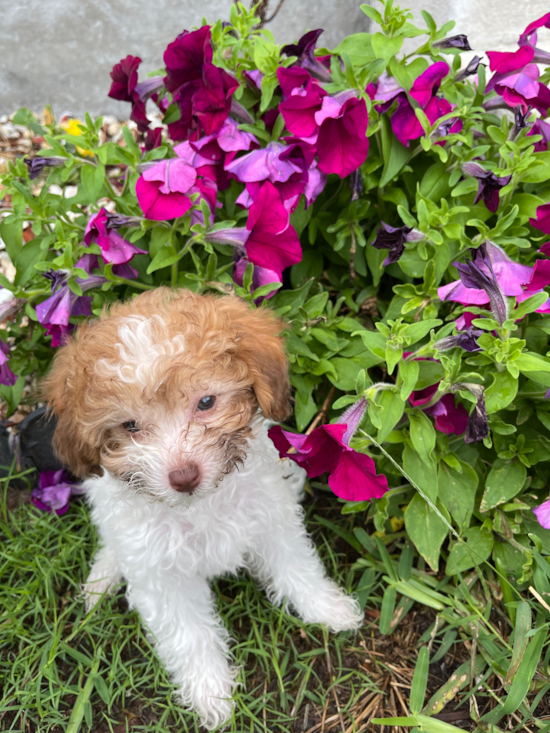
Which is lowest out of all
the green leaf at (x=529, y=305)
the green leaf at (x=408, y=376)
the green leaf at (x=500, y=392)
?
the green leaf at (x=500, y=392)

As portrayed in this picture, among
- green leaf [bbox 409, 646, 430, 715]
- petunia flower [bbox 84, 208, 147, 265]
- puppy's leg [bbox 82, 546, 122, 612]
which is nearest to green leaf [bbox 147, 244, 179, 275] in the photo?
petunia flower [bbox 84, 208, 147, 265]

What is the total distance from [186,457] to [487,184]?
5.51 feet

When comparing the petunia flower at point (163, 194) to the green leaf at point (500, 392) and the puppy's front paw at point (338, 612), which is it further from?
the puppy's front paw at point (338, 612)

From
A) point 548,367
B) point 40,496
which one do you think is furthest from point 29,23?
point 548,367

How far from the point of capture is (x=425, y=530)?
8.32 feet

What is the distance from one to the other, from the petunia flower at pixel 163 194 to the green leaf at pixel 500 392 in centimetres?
141

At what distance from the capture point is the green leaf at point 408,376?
2098mm

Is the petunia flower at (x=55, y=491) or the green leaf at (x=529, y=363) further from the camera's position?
the petunia flower at (x=55, y=491)

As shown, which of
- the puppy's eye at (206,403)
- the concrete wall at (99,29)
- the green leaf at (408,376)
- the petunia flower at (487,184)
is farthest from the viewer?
the concrete wall at (99,29)

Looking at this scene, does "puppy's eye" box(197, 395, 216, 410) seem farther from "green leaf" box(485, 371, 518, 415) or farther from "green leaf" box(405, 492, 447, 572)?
"green leaf" box(405, 492, 447, 572)

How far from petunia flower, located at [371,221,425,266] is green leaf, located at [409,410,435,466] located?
67 centimetres

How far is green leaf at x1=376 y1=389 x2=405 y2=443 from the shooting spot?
2137 millimetres

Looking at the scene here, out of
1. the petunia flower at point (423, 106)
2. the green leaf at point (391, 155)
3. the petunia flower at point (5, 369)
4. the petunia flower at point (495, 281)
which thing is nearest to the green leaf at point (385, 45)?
the petunia flower at point (423, 106)

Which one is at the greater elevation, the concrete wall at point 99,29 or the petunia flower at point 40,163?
the concrete wall at point 99,29
